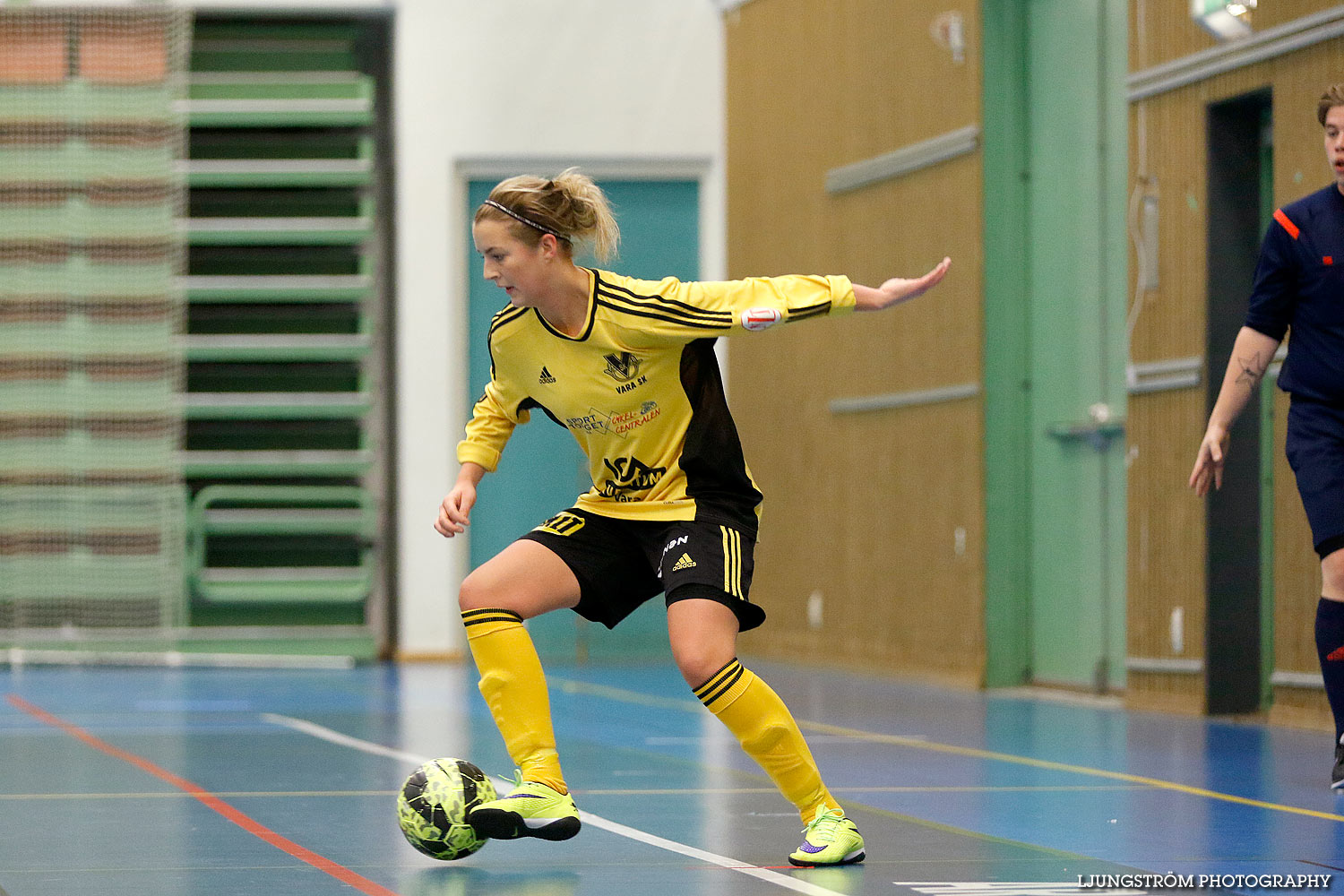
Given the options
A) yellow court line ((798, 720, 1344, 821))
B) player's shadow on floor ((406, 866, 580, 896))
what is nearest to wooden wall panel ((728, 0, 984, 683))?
yellow court line ((798, 720, 1344, 821))

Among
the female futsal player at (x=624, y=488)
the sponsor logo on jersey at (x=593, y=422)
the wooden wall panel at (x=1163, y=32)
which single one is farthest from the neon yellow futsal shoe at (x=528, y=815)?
the wooden wall panel at (x=1163, y=32)

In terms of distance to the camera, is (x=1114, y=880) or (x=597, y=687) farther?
(x=597, y=687)

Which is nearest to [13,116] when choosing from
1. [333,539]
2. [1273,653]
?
[333,539]

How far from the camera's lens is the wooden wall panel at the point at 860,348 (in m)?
10.7

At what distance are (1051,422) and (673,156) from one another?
4.97 metres

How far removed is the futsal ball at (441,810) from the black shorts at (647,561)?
48cm

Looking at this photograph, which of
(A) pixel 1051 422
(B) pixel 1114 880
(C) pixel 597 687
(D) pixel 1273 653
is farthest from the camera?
(C) pixel 597 687

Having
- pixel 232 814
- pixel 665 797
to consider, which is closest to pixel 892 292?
pixel 665 797

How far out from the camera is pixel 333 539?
575 inches

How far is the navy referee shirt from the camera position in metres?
5.41

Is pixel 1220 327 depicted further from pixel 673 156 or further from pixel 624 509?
pixel 673 156

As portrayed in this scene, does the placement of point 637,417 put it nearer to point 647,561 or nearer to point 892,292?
point 647,561

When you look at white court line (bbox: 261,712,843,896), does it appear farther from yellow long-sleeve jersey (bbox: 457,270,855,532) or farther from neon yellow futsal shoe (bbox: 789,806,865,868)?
yellow long-sleeve jersey (bbox: 457,270,855,532)

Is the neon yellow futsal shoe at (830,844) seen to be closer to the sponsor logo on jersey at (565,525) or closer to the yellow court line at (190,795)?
the sponsor logo on jersey at (565,525)
